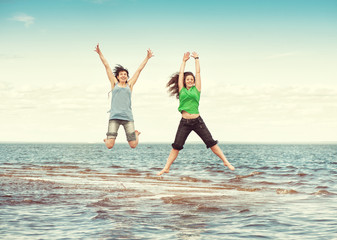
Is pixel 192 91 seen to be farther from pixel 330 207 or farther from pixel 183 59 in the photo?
pixel 330 207

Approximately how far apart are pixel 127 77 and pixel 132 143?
4.58 ft

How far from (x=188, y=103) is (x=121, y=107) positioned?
5.30ft

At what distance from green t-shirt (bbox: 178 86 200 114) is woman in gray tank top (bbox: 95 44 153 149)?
1.10 m

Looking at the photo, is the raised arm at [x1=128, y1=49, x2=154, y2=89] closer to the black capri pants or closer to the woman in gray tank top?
the woman in gray tank top

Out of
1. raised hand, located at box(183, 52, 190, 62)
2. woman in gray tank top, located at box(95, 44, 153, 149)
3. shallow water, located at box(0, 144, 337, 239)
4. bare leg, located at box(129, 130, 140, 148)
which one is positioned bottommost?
shallow water, located at box(0, 144, 337, 239)

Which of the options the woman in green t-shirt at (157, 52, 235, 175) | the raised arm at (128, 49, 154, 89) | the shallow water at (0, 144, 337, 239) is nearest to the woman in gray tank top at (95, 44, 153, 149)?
the raised arm at (128, 49, 154, 89)

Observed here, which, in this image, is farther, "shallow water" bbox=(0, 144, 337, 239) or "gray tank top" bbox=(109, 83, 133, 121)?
"shallow water" bbox=(0, 144, 337, 239)

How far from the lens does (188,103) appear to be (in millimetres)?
9398

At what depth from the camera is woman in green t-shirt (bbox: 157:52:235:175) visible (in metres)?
9.20

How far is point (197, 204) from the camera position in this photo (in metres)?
18.5

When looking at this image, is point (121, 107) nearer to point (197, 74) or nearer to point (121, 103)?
point (121, 103)

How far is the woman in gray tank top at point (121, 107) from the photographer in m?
8.59

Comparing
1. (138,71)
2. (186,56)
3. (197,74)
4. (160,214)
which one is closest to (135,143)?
(138,71)

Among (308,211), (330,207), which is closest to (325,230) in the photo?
(308,211)
